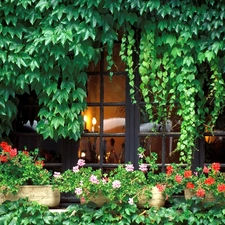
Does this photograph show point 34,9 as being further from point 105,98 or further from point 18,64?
point 105,98

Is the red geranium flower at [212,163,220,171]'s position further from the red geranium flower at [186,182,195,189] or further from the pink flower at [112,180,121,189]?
the pink flower at [112,180,121,189]

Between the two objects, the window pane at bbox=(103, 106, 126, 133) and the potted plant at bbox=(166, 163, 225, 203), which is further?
the window pane at bbox=(103, 106, 126, 133)

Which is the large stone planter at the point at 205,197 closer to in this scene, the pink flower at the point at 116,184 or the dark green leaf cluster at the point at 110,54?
the dark green leaf cluster at the point at 110,54

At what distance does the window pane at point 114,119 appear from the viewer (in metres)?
7.19

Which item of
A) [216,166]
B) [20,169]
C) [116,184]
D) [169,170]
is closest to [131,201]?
[116,184]

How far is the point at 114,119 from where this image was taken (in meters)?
7.20

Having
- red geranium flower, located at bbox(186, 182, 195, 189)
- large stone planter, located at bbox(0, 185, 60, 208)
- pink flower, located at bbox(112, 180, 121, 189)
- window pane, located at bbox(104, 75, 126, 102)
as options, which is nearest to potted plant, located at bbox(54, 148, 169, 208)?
pink flower, located at bbox(112, 180, 121, 189)

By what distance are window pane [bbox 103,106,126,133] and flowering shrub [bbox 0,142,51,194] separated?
87cm

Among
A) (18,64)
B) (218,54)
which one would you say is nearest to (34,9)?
(18,64)

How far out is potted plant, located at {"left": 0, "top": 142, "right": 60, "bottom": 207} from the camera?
6.58 meters

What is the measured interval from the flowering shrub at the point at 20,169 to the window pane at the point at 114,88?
1.04 m

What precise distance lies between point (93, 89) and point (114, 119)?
395 mm

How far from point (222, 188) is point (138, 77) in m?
1.52

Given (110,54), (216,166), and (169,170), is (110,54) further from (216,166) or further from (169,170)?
(216,166)
